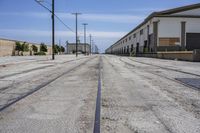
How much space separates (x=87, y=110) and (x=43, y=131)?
1.96 meters

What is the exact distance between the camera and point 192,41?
2434 inches

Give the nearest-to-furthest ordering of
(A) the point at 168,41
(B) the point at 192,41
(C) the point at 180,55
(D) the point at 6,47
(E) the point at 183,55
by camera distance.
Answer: (E) the point at 183,55
(C) the point at 180,55
(B) the point at 192,41
(A) the point at 168,41
(D) the point at 6,47

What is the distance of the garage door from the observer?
61656 mm

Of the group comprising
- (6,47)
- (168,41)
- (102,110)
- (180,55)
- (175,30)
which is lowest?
(102,110)

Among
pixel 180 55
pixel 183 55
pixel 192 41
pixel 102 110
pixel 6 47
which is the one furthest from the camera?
Answer: pixel 6 47

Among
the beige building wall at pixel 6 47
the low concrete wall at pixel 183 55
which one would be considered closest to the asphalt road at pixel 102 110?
the low concrete wall at pixel 183 55

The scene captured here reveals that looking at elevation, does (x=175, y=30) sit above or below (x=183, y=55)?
above

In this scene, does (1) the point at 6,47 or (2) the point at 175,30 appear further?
(1) the point at 6,47

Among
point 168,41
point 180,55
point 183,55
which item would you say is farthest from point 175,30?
point 183,55

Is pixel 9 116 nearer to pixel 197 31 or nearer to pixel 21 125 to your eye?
pixel 21 125

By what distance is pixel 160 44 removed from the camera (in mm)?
61938

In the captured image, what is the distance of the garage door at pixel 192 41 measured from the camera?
6166 cm

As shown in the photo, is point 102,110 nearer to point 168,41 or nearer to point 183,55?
point 183,55

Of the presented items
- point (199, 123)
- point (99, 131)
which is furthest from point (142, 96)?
point (99, 131)
